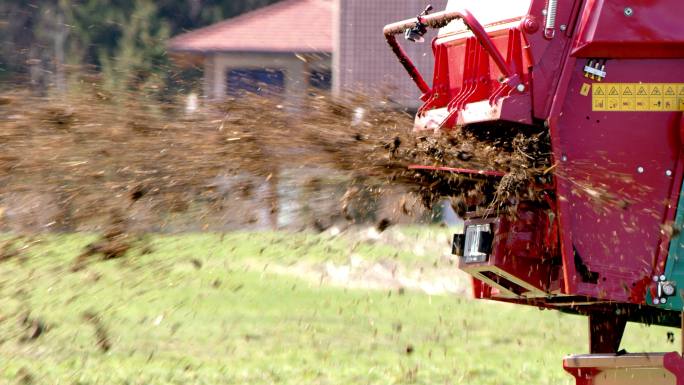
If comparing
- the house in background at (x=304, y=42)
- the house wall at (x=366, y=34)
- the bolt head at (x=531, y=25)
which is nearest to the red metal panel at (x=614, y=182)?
the bolt head at (x=531, y=25)

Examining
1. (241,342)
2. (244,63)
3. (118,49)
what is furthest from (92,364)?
(118,49)

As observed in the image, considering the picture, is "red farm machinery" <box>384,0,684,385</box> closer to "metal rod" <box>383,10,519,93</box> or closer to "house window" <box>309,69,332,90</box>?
"metal rod" <box>383,10,519,93</box>

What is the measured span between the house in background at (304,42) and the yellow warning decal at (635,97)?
1465 centimetres

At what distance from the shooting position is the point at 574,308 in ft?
22.0

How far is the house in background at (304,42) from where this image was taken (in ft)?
89.4

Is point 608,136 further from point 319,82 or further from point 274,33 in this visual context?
point 274,33

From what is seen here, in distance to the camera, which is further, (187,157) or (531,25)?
(187,157)

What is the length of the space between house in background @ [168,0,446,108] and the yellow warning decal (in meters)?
14.7

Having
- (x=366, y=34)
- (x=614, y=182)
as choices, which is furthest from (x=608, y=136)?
(x=366, y=34)

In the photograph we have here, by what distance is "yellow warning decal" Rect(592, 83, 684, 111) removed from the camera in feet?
18.9

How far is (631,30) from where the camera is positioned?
574 cm

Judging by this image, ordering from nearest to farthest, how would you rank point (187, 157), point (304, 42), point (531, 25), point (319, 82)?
point (531, 25)
point (187, 157)
point (319, 82)
point (304, 42)

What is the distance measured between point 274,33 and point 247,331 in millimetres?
26494

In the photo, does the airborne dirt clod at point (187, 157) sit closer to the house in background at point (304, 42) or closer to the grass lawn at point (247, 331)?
the grass lawn at point (247, 331)
